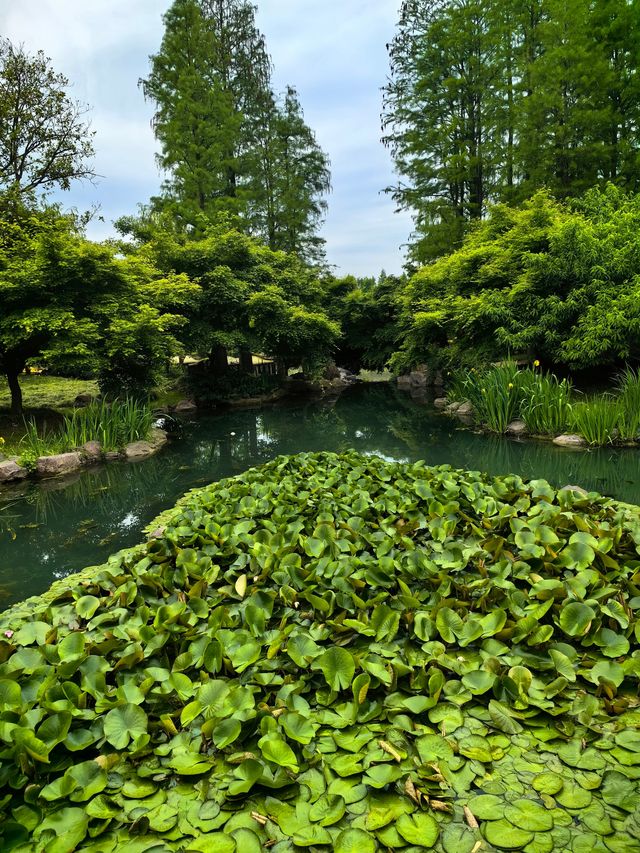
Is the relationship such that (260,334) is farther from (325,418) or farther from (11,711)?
(11,711)

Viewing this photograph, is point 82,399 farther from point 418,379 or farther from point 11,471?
point 418,379

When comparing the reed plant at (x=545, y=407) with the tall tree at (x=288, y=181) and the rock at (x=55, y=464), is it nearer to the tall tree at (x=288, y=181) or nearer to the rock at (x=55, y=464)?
the rock at (x=55, y=464)

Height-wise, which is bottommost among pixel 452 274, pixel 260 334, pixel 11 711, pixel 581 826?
pixel 581 826

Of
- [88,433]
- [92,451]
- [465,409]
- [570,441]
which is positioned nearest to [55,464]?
[92,451]

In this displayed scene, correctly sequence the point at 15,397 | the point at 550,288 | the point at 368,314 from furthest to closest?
the point at 368,314 → the point at 15,397 → the point at 550,288

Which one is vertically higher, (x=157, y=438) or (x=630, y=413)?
(x=630, y=413)

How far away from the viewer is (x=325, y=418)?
1142 centimetres

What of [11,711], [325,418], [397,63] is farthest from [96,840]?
[397,63]

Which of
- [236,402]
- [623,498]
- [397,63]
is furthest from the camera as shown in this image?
[397,63]

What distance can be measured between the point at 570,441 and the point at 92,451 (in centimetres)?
691

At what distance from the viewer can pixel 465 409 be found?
10.2m

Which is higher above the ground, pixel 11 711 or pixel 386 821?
pixel 11 711

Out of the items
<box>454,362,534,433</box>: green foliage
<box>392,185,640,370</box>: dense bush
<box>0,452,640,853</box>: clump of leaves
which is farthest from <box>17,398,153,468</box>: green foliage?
<box>392,185,640,370</box>: dense bush

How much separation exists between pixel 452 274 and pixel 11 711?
10884 mm
